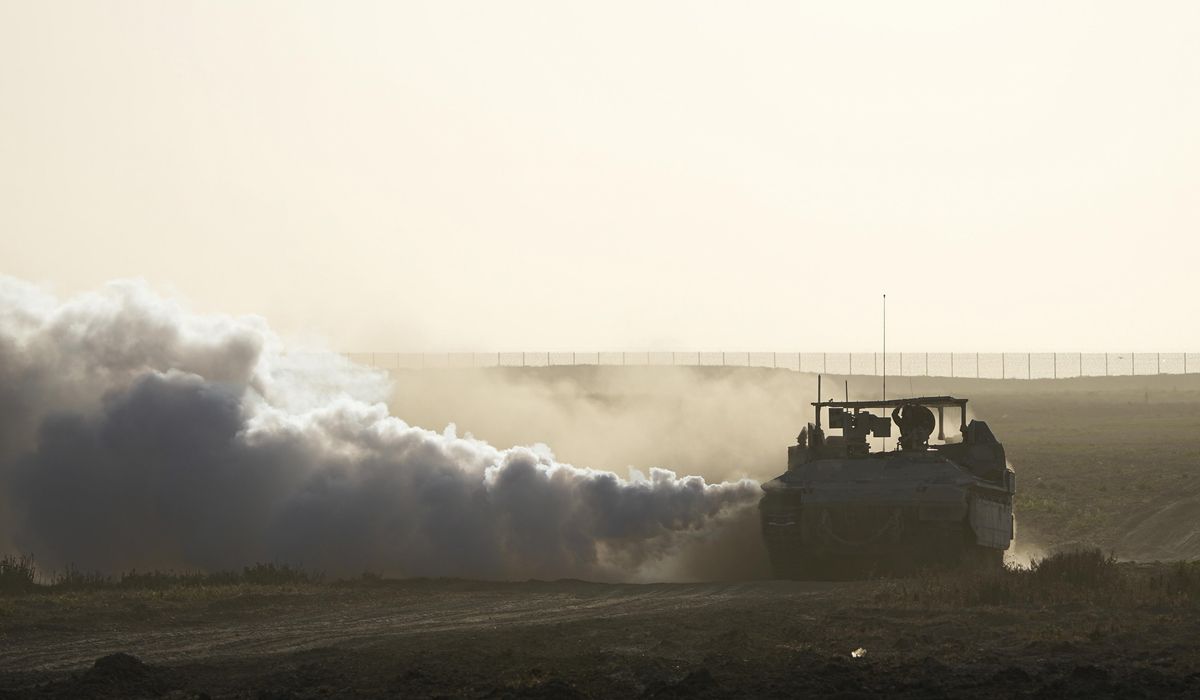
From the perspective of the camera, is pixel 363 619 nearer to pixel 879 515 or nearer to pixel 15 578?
pixel 15 578

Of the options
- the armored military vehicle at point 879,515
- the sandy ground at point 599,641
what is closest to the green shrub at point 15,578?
the sandy ground at point 599,641

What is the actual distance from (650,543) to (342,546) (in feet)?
21.5

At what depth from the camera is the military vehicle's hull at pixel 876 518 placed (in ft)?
112

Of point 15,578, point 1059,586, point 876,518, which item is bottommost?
point 15,578

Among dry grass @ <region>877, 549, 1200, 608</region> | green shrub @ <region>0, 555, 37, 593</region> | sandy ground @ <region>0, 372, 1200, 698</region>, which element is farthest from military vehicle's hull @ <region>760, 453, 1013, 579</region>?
green shrub @ <region>0, 555, 37, 593</region>

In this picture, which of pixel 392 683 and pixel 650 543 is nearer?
pixel 392 683

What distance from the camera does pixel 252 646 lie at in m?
25.0

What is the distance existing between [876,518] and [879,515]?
3.3 inches

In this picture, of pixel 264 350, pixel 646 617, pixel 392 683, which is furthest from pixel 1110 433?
pixel 392 683

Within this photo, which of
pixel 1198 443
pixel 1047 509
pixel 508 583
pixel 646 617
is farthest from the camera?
pixel 1198 443

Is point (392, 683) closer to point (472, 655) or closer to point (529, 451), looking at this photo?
point (472, 655)

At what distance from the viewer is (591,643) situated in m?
24.3

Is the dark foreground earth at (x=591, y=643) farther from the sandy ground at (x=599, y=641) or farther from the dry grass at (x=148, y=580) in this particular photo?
the dry grass at (x=148, y=580)

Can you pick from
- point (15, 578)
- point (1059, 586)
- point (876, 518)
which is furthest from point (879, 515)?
point (15, 578)
